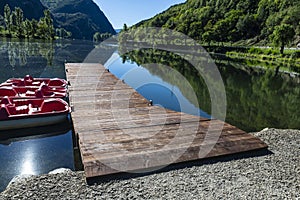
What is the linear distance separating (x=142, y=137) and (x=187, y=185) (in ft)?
8.67

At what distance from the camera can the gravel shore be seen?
17.9 feet

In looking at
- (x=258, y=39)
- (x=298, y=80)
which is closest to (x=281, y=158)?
(x=298, y=80)

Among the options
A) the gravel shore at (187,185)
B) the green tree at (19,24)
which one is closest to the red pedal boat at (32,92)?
the gravel shore at (187,185)

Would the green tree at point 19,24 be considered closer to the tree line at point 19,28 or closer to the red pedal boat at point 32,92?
the tree line at point 19,28

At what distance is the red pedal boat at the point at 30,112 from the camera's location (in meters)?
10.3

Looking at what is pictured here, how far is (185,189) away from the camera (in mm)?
5688

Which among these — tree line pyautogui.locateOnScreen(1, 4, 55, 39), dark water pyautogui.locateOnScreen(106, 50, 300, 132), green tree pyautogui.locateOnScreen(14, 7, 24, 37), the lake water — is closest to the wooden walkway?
the lake water

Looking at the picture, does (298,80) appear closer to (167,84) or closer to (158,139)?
(167,84)

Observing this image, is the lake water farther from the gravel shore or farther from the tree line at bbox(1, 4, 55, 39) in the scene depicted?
the tree line at bbox(1, 4, 55, 39)

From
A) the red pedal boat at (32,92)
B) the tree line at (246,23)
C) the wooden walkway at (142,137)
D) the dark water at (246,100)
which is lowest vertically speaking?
the dark water at (246,100)

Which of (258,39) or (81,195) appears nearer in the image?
(81,195)

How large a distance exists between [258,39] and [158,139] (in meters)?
96.2

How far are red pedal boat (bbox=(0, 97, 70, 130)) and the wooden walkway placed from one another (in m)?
0.82

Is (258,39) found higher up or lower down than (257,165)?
higher up
